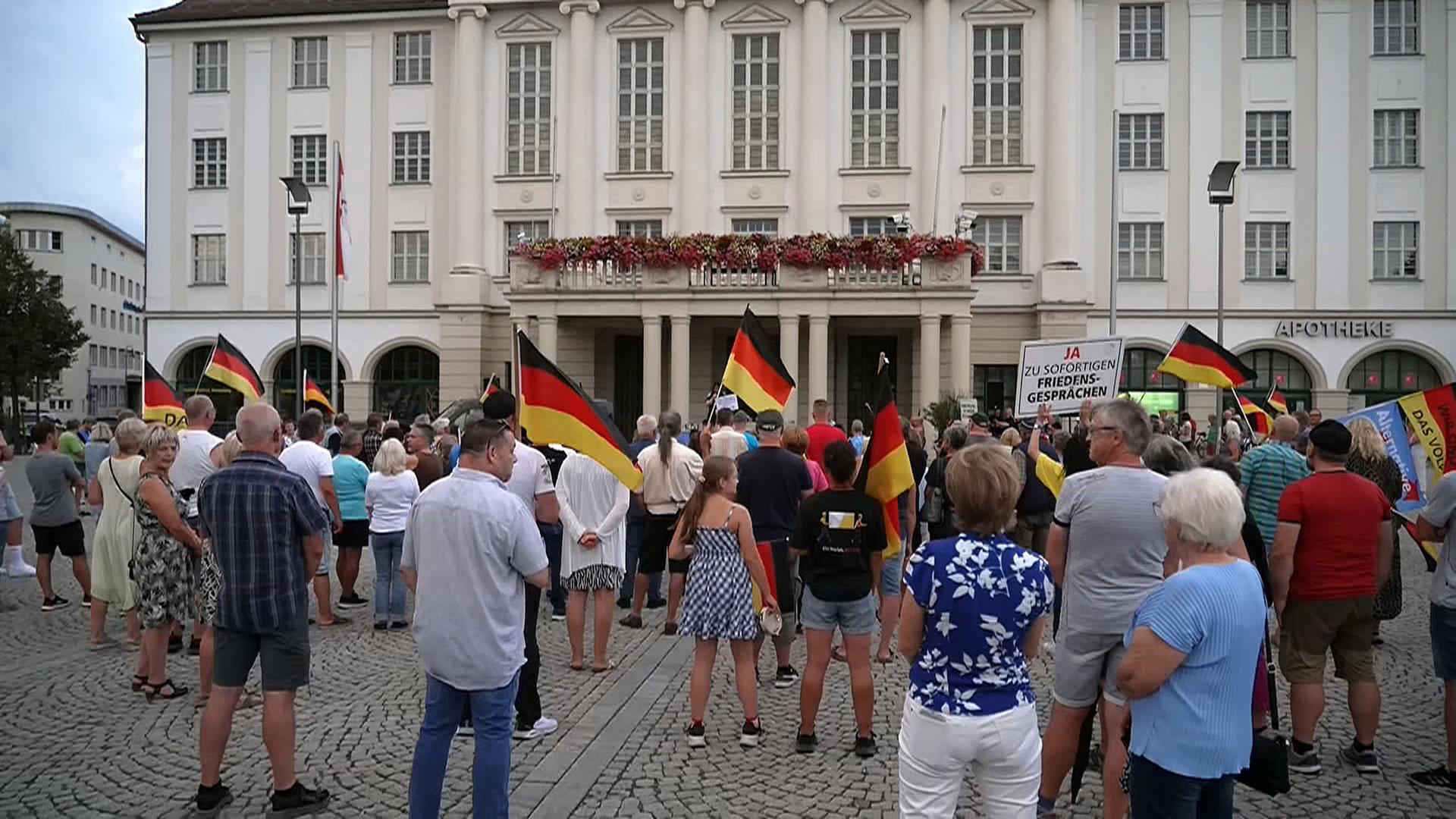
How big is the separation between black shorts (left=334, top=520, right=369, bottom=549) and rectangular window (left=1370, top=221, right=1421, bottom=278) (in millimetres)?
28255

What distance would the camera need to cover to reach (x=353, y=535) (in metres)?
10.6

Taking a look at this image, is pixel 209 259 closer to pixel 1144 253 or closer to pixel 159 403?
pixel 159 403

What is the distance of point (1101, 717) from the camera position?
5.30 meters

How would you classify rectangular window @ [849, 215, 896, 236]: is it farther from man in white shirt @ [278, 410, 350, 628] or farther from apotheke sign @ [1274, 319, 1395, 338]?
man in white shirt @ [278, 410, 350, 628]

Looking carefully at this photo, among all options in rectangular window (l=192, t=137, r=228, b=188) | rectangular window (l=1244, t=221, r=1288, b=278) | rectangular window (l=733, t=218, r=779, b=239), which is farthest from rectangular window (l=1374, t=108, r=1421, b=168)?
rectangular window (l=192, t=137, r=228, b=188)

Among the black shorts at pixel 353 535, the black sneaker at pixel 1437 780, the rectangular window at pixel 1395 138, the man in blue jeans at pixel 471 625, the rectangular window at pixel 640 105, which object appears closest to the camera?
the man in blue jeans at pixel 471 625

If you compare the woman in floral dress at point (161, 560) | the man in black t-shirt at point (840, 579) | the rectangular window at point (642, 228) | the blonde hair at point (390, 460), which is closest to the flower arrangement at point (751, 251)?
the rectangular window at point (642, 228)

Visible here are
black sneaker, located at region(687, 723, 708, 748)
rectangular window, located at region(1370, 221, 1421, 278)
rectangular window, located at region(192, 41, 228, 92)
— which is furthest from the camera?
rectangular window, located at region(192, 41, 228, 92)

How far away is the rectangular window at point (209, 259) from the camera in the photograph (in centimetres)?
3275

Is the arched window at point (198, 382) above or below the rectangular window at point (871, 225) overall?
below

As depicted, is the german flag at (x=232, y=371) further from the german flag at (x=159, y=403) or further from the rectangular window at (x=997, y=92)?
the rectangular window at (x=997, y=92)

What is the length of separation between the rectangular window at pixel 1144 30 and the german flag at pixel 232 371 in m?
24.8

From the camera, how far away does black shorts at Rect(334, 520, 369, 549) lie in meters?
10.5

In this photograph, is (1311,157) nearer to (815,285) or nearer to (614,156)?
(815,285)
